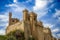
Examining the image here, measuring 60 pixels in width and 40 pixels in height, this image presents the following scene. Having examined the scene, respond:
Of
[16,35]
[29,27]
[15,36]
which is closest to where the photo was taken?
[15,36]

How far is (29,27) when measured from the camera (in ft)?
26.7

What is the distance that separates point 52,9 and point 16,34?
163 cm

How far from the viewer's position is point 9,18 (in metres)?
7.52

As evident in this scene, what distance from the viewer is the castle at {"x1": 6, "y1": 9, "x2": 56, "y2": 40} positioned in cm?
760

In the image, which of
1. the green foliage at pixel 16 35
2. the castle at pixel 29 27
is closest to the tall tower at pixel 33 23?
the castle at pixel 29 27

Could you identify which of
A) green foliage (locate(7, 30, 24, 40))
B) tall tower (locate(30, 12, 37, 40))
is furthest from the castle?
green foliage (locate(7, 30, 24, 40))

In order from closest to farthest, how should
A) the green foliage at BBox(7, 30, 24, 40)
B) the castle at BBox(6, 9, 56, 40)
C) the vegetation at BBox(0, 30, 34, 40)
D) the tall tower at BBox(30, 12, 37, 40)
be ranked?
1. the vegetation at BBox(0, 30, 34, 40)
2. the green foliage at BBox(7, 30, 24, 40)
3. the castle at BBox(6, 9, 56, 40)
4. the tall tower at BBox(30, 12, 37, 40)

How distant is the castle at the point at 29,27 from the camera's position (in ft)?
24.9

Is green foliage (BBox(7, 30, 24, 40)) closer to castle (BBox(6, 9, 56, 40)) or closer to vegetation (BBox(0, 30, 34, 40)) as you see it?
vegetation (BBox(0, 30, 34, 40))

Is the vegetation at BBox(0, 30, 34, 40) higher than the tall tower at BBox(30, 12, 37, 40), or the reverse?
the tall tower at BBox(30, 12, 37, 40)

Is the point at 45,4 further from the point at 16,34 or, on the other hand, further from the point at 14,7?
the point at 16,34

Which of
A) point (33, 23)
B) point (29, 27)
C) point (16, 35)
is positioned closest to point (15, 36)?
point (16, 35)

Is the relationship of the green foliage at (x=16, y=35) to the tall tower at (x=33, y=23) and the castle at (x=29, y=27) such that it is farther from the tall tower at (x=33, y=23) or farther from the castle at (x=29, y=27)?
the tall tower at (x=33, y=23)

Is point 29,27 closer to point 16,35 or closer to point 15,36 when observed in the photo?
point 16,35
